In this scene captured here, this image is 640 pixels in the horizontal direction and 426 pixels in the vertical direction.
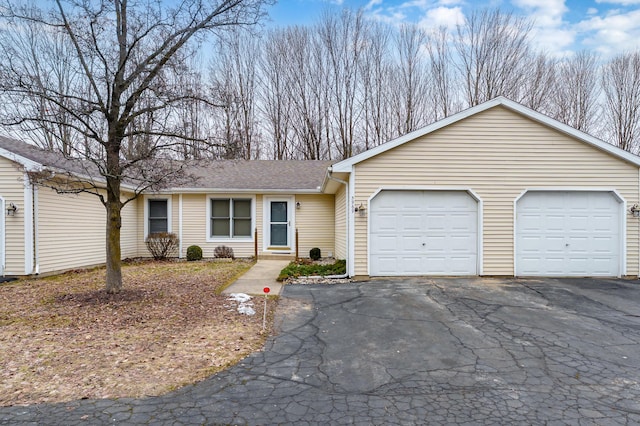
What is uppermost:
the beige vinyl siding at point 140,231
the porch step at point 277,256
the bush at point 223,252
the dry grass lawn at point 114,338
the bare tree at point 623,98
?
the bare tree at point 623,98

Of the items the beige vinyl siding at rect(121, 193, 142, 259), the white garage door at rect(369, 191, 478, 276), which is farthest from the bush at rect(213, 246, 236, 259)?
the white garage door at rect(369, 191, 478, 276)

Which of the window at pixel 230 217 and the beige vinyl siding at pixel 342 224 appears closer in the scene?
the beige vinyl siding at pixel 342 224

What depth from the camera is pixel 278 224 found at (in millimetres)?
13930

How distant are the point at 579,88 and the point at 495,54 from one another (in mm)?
5559

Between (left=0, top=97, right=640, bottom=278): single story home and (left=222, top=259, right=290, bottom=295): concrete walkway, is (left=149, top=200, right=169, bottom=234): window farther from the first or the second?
(left=0, top=97, right=640, bottom=278): single story home

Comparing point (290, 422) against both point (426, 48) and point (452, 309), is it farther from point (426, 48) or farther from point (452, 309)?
point (426, 48)

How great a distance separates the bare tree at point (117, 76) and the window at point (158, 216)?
6.81m

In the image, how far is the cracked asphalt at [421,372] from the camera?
3096 mm

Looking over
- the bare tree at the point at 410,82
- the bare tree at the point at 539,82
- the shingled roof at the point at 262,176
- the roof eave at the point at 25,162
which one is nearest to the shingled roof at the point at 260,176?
the shingled roof at the point at 262,176

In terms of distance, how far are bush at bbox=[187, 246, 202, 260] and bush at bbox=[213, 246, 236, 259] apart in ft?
1.88

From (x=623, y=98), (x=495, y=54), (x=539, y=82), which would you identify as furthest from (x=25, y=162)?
(x=623, y=98)

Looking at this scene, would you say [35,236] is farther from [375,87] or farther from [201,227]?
[375,87]

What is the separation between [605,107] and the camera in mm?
22250

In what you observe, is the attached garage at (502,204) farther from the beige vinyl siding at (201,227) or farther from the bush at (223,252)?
the bush at (223,252)
